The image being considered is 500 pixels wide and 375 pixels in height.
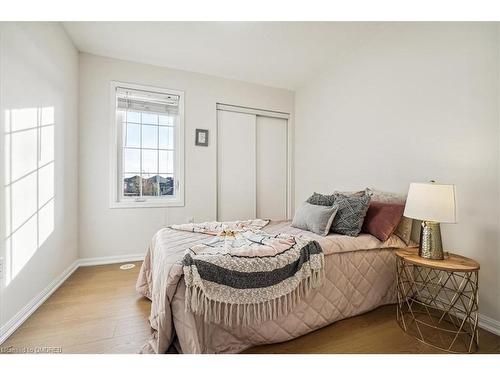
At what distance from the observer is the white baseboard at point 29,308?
1449mm

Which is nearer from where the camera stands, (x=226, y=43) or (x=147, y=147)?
(x=226, y=43)

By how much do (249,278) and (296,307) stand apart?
42cm

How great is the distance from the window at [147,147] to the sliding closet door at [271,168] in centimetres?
123

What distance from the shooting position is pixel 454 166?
1.79 m

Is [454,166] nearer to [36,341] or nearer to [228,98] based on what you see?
[228,98]

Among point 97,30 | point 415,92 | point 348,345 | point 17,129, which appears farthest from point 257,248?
point 97,30

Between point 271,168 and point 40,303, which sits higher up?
point 271,168

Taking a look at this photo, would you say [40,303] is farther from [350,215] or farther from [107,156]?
[350,215]

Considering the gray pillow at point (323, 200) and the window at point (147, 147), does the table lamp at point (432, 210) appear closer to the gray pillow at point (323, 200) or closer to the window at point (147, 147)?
the gray pillow at point (323, 200)

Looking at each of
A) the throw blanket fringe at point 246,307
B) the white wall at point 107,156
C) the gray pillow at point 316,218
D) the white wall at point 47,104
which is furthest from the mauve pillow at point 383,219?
the white wall at point 47,104

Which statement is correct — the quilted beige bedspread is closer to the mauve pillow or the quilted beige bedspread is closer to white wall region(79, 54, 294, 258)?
the mauve pillow

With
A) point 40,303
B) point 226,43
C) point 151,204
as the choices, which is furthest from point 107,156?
point 226,43

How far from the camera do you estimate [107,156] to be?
2.80 meters

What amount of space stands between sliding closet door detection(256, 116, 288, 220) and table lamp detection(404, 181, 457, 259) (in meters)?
2.24
